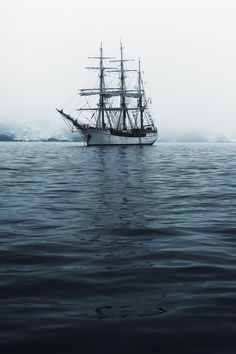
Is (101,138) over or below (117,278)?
over

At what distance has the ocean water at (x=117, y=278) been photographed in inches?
172

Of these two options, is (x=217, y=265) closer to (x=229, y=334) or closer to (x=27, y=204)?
(x=229, y=334)

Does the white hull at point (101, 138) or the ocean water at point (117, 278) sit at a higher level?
the white hull at point (101, 138)

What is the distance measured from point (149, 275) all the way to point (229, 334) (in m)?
2.09

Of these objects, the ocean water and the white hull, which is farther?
the white hull

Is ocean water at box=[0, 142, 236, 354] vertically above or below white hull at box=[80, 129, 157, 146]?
below

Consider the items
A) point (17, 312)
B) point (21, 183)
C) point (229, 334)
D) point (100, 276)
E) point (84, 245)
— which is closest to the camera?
point (229, 334)

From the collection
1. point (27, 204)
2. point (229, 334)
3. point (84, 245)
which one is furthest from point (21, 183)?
point (229, 334)

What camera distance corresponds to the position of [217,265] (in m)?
6.93

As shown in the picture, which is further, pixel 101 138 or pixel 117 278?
pixel 101 138

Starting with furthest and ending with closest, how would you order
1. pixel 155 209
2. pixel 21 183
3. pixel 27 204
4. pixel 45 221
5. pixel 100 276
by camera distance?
pixel 21 183
pixel 27 204
pixel 155 209
pixel 45 221
pixel 100 276

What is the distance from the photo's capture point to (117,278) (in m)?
6.22

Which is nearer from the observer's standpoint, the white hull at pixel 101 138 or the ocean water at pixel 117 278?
the ocean water at pixel 117 278

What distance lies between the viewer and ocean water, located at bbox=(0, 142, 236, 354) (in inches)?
172
